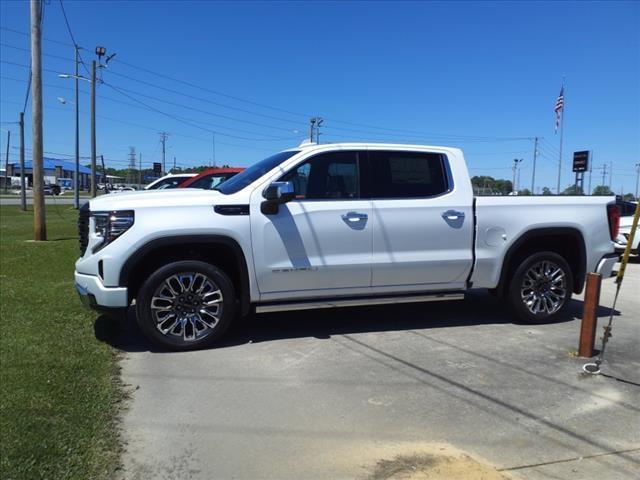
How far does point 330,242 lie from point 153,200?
5.72ft

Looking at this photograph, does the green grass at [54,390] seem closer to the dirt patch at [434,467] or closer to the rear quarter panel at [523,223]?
the dirt patch at [434,467]

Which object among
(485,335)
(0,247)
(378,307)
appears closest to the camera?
(485,335)

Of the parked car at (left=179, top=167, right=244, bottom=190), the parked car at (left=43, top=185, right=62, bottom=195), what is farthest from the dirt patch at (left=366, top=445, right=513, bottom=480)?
the parked car at (left=43, top=185, right=62, bottom=195)

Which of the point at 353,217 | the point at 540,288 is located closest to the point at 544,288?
the point at 540,288

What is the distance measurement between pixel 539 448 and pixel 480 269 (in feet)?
9.16

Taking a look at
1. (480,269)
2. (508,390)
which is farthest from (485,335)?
(508,390)

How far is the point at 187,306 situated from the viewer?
207 inches

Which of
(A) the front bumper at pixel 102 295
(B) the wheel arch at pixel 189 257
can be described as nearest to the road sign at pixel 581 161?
(B) the wheel arch at pixel 189 257

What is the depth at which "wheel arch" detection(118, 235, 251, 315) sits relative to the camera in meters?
5.07

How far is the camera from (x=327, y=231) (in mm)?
5496

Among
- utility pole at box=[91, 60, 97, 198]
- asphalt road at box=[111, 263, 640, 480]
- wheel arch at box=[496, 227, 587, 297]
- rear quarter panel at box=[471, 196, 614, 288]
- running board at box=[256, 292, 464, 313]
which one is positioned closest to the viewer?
asphalt road at box=[111, 263, 640, 480]

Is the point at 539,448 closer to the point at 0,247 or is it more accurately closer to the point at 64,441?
the point at 64,441

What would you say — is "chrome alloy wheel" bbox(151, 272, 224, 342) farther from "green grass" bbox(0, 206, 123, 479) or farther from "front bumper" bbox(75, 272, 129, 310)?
"green grass" bbox(0, 206, 123, 479)

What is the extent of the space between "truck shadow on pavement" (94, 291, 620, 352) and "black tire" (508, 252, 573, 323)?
235 mm
